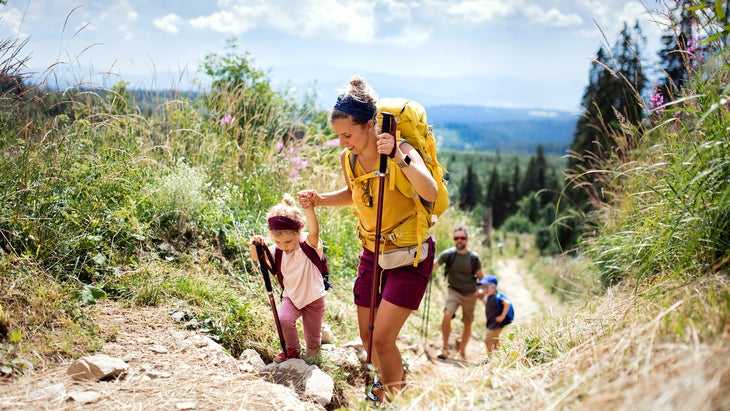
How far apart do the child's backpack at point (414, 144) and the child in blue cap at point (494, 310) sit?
13.0 ft

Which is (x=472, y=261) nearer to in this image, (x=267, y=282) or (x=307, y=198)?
(x=267, y=282)

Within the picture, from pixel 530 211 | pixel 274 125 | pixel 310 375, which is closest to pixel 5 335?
pixel 310 375

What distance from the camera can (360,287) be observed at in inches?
146

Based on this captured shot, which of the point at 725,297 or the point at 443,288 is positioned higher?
the point at 725,297

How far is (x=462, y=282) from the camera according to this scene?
7.51 meters

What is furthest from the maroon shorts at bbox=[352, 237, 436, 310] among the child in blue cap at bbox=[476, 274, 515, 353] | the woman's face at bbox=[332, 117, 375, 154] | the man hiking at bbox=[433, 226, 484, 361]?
the man hiking at bbox=[433, 226, 484, 361]

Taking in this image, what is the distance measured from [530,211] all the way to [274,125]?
97.5 meters

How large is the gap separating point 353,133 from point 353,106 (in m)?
0.17

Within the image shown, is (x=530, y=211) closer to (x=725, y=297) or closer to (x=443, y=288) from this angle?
(x=443, y=288)

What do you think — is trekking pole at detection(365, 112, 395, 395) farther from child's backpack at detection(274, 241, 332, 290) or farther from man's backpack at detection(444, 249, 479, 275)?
man's backpack at detection(444, 249, 479, 275)

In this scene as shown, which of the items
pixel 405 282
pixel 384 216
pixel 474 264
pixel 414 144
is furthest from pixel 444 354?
pixel 414 144

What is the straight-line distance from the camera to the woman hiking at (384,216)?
127 inches

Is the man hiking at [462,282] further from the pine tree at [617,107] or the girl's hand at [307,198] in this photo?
the girl's hand at [307,198]

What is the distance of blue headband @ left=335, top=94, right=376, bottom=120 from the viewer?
3236mm
